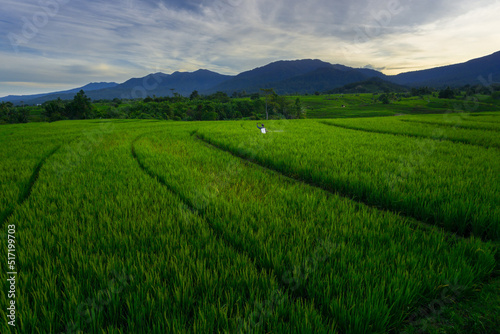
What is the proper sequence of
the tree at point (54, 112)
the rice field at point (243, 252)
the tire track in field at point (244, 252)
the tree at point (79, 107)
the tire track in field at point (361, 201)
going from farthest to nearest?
the tree at point (54, 112)
the tree at point (79, 107)
the tire track in field at point (361, 201)
the tire track in field at point (244, 252)
the rice field at point (243, 252)

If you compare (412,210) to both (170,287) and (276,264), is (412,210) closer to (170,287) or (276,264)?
(276,264)

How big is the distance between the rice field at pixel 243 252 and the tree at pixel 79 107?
210 ft

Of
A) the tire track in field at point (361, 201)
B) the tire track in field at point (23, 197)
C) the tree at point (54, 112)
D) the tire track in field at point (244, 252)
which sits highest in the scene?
the tree at point (54, 112)

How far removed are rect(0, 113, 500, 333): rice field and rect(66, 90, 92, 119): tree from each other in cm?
6393

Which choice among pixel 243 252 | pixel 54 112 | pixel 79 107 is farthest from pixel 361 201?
pixel 54 112

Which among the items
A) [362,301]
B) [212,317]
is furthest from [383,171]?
[212,317]

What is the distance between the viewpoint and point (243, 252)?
7.02 feet

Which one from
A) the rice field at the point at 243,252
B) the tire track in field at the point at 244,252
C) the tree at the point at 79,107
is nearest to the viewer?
the rice field at the point at 243,252

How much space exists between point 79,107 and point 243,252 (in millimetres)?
68991

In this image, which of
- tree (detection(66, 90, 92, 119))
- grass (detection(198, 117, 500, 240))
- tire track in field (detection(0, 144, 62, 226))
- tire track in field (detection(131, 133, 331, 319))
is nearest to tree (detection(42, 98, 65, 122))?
tree (detection(66, 90, 92, 119))

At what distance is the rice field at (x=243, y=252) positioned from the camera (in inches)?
55.6

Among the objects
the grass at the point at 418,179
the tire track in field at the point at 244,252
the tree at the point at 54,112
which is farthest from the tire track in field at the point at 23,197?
the tree at the point at 54,112

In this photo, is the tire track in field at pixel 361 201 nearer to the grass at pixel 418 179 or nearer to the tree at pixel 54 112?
the grass at pixel 418 179

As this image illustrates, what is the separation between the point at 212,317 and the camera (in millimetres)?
1350
